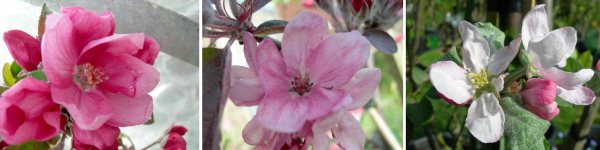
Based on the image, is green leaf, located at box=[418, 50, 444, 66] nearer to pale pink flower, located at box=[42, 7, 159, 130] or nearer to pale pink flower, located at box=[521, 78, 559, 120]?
pale pink flower, located at box=[521, 78, 559, 120]

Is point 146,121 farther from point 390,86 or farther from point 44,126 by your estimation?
point 390,86

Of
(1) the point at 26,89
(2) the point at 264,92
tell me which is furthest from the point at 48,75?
(2) the point at 264,92

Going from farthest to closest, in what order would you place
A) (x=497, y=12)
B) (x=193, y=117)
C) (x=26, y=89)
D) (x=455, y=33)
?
(x=455, y=33), (x=497, y=12), (x=193, y=117), (x=26, y=89)

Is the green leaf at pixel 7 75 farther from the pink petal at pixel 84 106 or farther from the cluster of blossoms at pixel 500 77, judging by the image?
the cluster of blossoms at pixel 500 77

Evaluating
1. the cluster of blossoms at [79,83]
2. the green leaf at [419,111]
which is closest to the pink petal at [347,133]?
the cluster of blossoms at [79,83]

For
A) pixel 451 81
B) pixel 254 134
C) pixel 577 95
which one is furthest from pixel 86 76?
pixel 577 95

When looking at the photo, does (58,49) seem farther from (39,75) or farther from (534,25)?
(534,25)
